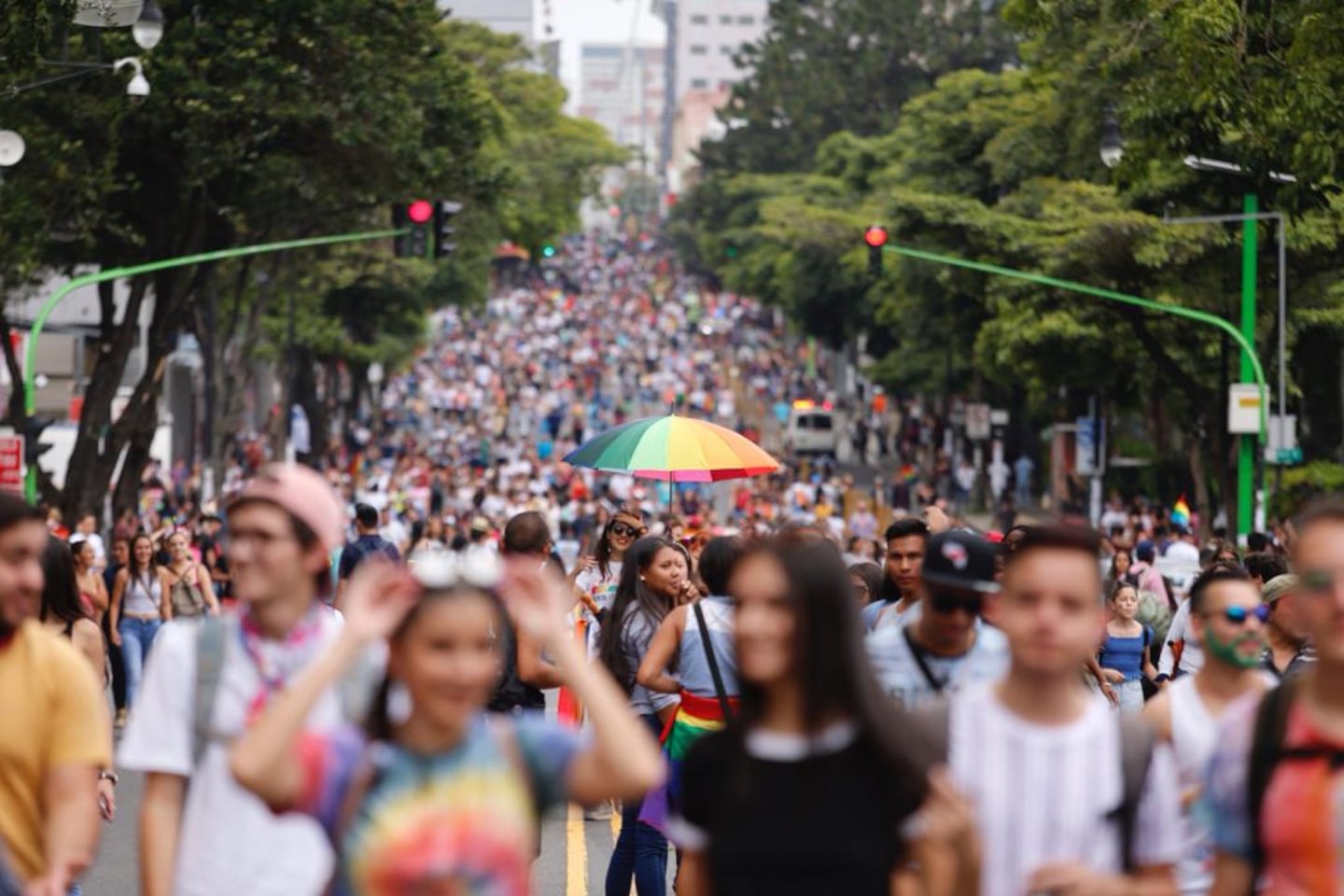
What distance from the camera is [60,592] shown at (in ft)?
30.1

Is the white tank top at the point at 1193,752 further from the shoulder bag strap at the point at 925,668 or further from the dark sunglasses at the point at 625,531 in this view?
the dark sunglasses at the point at 625,531

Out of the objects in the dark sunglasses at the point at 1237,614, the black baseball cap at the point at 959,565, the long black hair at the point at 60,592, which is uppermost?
the black baseball cap at the point at 959,565

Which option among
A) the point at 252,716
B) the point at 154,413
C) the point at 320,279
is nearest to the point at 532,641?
the point at 252,716

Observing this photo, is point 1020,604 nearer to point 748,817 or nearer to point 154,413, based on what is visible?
point 748,817

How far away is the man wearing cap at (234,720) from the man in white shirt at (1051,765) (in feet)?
4.48

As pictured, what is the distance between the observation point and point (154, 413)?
3350 cm

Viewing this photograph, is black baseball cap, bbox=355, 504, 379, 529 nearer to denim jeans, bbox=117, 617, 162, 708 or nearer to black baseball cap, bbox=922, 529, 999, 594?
denim jeans, bbox=117, 617, 162, 708

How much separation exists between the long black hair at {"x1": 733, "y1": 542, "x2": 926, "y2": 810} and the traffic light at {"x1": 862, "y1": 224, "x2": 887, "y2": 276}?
85.1ft

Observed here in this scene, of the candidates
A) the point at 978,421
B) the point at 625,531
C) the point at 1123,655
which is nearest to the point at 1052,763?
the point at 1123,655

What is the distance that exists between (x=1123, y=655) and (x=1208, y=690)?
654 centimetres

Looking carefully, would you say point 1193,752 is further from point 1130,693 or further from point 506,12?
point 506,12

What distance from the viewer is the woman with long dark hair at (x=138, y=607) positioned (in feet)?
58.9

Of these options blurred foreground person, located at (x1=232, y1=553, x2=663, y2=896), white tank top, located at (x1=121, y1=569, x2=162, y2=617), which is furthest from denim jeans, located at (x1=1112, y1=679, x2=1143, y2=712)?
blurred foreground person, located at (x1=232, y1=553, x2=663, y2=896)

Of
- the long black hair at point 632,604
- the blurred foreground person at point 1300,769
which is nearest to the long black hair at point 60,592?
the long black hair at point 632,604
